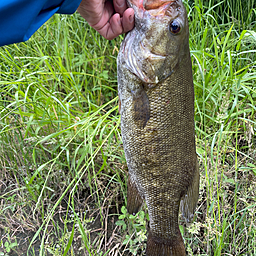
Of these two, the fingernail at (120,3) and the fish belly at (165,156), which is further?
the fingernail at (120,3)

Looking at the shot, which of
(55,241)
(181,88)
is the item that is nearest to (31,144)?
(55,241)

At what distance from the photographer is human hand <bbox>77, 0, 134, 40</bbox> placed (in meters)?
1.38

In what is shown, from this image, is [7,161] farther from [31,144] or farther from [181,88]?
[181,88]

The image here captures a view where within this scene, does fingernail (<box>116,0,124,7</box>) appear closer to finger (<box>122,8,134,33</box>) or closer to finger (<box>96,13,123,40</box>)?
finger (<box>96,13,123,40</box>)

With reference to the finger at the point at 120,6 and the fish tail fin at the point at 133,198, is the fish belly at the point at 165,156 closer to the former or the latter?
the fish tail fin at the point at 133,198

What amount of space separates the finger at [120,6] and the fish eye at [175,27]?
323 mm

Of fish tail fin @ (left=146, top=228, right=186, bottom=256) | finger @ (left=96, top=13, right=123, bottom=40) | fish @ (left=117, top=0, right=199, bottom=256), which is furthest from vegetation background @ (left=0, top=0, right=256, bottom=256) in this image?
finger @ (left=96, top=13, right=123, bottom=40)

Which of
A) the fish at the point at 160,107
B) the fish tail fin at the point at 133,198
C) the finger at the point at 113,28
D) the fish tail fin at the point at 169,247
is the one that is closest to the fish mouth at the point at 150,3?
the fish at the point at 160,107

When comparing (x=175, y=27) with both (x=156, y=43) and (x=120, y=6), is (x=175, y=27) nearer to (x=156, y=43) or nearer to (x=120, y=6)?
(x=156, y=43)

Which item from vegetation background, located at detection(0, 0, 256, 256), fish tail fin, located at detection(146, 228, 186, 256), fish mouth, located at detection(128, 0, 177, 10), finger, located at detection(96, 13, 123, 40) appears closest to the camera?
Result: fish mouth, located at detection(128, 0, 177, 10)

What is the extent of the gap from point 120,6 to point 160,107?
2.04 ft

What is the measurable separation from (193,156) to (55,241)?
1498 millimetres

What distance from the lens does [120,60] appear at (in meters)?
1.40

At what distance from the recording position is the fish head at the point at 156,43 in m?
1.33
